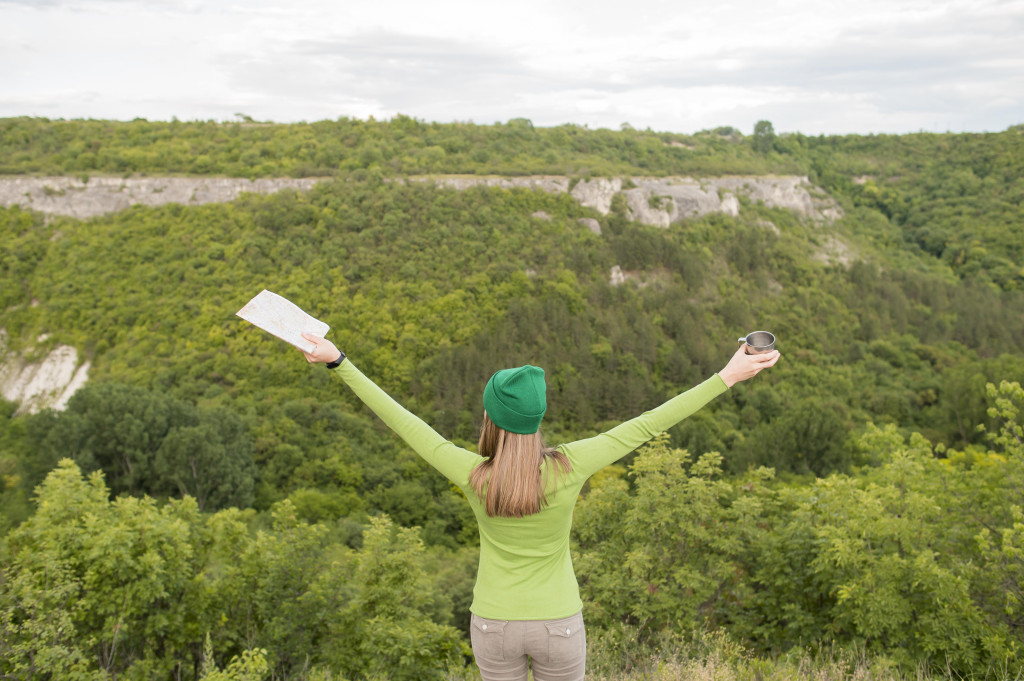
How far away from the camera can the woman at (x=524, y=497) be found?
101 inches

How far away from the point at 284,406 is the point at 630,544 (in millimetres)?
30367

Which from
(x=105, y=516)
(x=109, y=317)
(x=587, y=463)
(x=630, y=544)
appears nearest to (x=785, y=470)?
(x=630, y=544)

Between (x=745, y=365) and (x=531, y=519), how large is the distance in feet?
3.87

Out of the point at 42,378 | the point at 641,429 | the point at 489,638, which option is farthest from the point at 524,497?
the point at 42,378

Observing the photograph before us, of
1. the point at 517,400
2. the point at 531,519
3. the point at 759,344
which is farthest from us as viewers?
the point at 759,344

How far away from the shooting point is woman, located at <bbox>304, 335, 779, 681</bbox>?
8.39ft

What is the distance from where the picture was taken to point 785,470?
31.2 m

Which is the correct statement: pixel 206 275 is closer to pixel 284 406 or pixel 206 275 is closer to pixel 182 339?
pixel 182 339

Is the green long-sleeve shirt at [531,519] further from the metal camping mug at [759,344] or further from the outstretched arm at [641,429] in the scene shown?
the metal camping mug at [759,344]

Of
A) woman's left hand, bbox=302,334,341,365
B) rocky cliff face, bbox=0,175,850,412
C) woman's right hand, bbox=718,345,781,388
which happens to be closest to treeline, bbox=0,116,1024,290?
rocky cliff face, bbox=0,175,850,412

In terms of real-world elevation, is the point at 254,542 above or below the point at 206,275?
below

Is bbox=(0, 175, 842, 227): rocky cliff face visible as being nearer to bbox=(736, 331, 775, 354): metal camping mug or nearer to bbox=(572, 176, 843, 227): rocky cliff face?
bbox=(572, 176, 843, 227): rocky cliff face

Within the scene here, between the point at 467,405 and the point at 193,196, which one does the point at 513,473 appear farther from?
the point at 193,196

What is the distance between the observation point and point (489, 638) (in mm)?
2744
